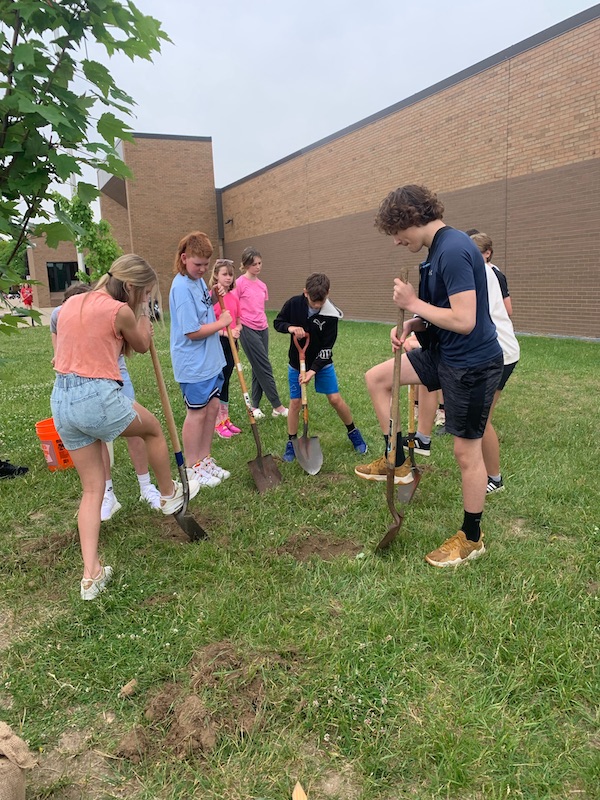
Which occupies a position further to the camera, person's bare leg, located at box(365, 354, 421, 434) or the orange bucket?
the orange bucket

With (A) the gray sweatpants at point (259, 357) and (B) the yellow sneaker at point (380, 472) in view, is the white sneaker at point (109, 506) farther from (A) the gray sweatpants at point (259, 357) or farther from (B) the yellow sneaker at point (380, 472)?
(A) the gray sweatpants at point (259, 357)

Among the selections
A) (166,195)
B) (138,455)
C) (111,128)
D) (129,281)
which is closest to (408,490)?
(138,455)

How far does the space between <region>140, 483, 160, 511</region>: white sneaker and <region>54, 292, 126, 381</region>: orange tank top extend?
1424 mm

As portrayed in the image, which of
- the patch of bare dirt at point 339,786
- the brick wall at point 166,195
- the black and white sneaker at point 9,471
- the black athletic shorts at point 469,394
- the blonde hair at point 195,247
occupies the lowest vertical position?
the patch of bare dirt at point 339,786

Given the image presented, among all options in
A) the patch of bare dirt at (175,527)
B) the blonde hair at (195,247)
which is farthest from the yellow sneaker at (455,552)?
the blonde hair at (195,247)

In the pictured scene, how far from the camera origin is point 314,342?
4895mm

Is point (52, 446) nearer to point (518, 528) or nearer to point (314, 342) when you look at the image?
point (314, 342)

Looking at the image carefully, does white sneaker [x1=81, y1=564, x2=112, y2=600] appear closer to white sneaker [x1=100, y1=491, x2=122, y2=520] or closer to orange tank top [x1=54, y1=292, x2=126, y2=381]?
white sneaker [x1=100, y1=491, x2=122, y2=520]

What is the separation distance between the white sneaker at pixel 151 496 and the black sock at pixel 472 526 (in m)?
2.19

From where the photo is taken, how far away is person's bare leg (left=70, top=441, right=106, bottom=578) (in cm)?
292

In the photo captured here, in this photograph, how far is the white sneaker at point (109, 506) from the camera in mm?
3827

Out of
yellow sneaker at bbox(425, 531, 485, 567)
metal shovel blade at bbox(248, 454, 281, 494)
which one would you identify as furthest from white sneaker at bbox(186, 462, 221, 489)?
yellow sneaker at bbox(425, 531, 485, 567)

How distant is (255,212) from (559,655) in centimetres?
2644

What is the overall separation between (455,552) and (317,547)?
0.82 meters
